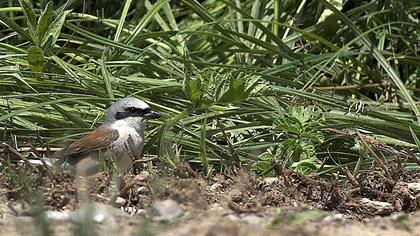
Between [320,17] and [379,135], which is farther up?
[320,17]

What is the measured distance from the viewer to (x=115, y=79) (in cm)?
620

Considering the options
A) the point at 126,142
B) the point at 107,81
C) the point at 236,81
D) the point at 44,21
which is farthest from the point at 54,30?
the point at 236,81

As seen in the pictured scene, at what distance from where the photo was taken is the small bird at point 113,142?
530 cm

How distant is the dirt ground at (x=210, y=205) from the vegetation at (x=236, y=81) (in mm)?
178

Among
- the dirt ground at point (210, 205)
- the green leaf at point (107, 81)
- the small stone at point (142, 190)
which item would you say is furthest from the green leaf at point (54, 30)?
the small stone at point (142, 190)

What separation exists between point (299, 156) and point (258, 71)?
1231 mm

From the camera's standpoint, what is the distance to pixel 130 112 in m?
5.70

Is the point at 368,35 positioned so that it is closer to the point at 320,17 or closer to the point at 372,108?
the point at 320,17

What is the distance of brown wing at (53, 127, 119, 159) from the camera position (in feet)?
17.8

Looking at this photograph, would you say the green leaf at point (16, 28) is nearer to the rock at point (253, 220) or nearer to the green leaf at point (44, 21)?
the green leaf at point (44, 21)

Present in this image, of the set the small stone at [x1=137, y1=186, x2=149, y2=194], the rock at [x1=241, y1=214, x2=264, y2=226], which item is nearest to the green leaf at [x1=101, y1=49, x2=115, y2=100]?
the small stone at [x1=137, y1=186, x2=149, y2=194]

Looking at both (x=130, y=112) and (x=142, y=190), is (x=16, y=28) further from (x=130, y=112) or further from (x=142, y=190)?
(x=142, y=190)

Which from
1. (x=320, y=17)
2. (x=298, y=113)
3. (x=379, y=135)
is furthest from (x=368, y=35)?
(x=298, y=113)

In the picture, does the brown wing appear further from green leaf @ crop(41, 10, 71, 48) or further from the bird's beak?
green leaf @ crop(41, 10, 71, 48)
